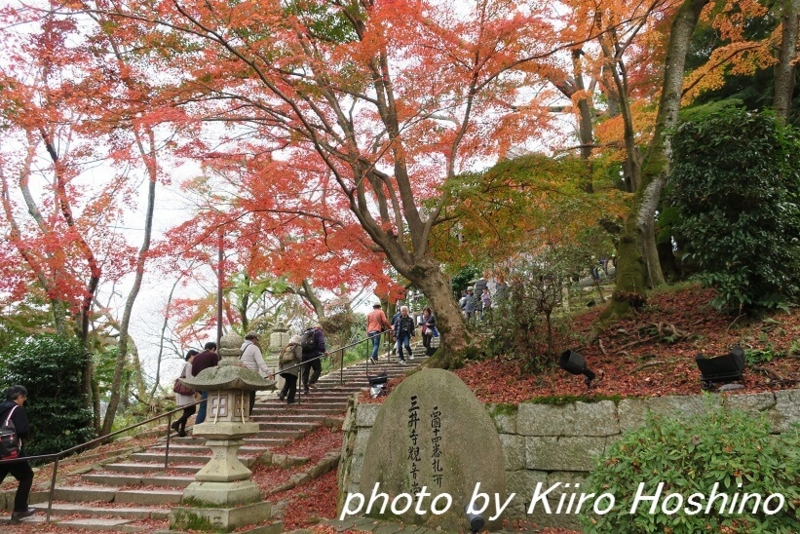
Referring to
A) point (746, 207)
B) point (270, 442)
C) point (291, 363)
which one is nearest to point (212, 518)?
point (270, 442)

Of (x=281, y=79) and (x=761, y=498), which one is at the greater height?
(x=281, y=79)

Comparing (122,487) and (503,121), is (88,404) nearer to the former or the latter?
(122,487)

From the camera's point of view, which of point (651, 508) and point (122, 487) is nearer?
point (651, 508)

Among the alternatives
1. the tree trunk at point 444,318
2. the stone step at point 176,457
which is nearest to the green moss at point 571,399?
the tree trunk at point 444,318

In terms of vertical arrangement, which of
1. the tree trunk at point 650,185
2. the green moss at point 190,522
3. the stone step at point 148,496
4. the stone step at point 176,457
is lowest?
the stone step at point 148,496

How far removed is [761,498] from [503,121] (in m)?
8.36

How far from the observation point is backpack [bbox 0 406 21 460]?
6258 mm

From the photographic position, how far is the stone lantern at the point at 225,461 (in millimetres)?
5230

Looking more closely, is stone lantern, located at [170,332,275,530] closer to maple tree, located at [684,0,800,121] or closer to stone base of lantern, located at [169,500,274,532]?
stone base of lantern, located at [169,500,274,532]

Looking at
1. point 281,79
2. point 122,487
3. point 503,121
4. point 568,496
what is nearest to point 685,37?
point 503,121

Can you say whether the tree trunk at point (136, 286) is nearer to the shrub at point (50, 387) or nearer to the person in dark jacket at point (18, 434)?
the shrub at point (50, 387)

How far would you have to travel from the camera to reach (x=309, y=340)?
11195mm

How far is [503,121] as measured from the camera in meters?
10.0

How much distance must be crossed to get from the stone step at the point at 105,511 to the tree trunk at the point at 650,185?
6912mm
